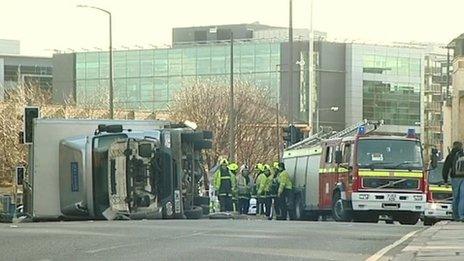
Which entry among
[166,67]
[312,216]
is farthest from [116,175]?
[166,67]

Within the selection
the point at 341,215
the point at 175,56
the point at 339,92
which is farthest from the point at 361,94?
the point at 341,215

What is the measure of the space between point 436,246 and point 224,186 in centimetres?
1807

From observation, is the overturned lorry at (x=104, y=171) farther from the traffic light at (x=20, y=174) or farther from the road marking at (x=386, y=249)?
the road marking at (x=386, y=249)

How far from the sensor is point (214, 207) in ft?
112

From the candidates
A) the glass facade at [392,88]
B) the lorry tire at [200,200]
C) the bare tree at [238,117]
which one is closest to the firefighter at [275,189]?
the lorry tire at [200,200]

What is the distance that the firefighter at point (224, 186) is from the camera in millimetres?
34531

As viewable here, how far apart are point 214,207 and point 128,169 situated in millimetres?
9582

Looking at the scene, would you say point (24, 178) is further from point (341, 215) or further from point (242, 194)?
point (242, 194)

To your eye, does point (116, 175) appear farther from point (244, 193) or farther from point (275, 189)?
point (244, 193)

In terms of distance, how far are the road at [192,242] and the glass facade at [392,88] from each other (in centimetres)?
Result: 10315

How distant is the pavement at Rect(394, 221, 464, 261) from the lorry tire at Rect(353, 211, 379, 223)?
8.22 m

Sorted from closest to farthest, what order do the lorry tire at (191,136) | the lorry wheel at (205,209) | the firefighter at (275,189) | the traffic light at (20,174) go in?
the lorry tire at (191,136), the traffic light at (20,174), the lorry wheel at (205,209), the firefighter at (275,189)

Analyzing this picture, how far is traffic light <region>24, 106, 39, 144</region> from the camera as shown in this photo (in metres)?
26.0

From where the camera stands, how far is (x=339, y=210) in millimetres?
30688
